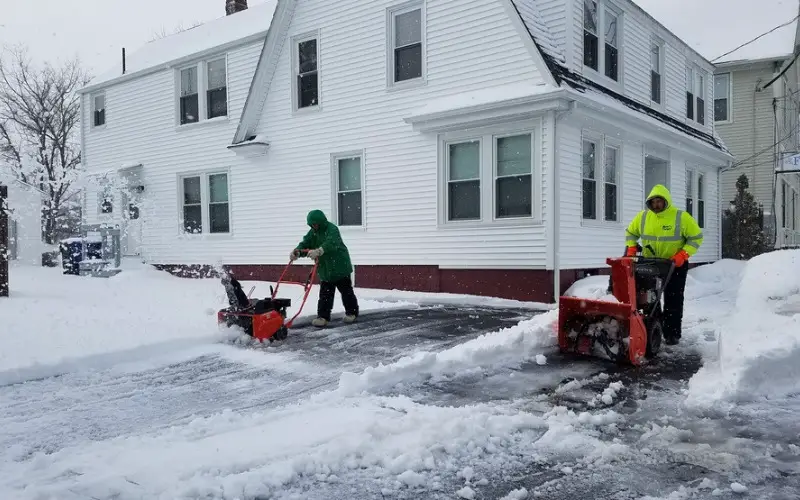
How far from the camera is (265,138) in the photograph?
1500 cm

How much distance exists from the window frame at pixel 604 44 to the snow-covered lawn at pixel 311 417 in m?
6.48

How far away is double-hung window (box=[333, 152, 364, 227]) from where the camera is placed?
1372cm

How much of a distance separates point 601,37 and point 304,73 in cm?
662

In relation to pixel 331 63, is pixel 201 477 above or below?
below

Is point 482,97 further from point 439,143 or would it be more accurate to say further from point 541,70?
point 439,143

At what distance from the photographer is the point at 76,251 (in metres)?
15.8

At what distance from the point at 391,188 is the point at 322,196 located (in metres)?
1.94

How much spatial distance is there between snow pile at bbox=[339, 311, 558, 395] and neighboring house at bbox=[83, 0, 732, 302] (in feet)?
13.9

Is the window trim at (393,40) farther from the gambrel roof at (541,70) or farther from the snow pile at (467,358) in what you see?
the snow pile at (467,358)

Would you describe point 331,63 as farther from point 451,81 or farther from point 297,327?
point 297,327

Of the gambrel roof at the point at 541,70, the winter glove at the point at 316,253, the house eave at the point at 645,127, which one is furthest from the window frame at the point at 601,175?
the winter glove at the point at 316,253

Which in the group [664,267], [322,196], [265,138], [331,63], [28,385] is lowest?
[28,385]

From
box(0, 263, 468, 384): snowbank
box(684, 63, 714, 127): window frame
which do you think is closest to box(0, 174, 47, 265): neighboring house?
box(0, 263, 468, 384): snowbank

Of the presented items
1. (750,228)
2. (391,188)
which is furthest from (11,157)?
(750,228)
